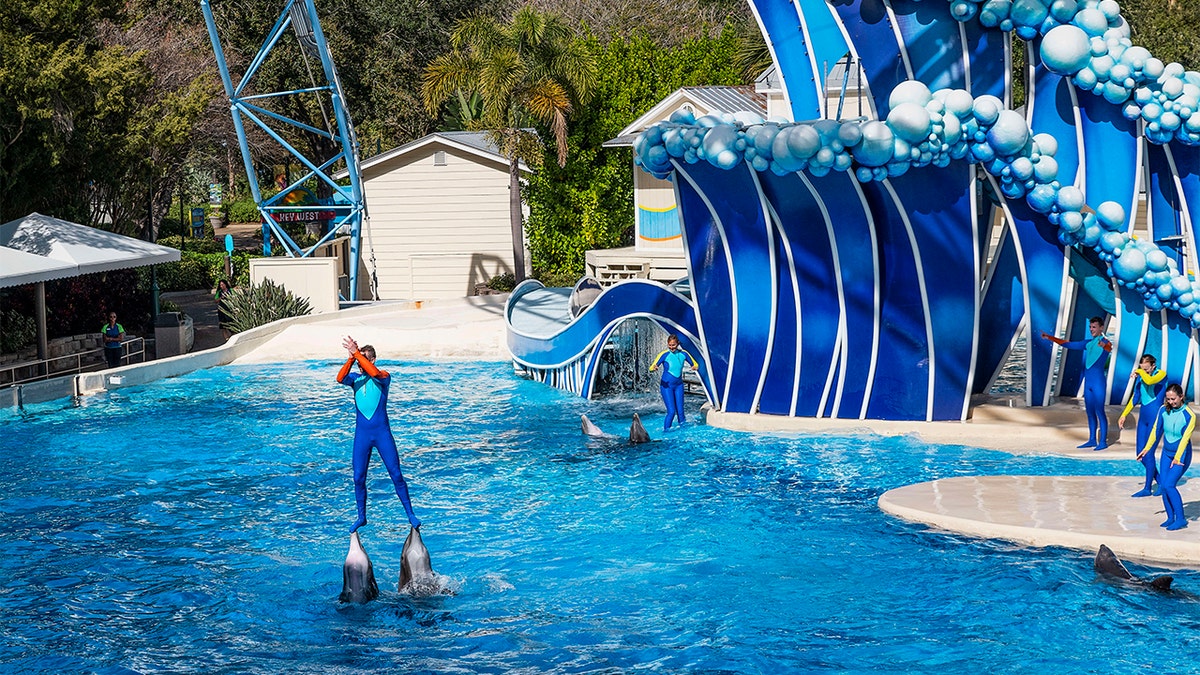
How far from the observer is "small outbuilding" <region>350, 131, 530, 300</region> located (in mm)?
35312

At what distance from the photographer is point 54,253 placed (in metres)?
22.2

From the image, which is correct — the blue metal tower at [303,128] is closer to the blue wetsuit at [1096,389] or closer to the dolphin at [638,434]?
the dolphin at [638,434]

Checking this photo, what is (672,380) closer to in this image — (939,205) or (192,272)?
(939,205)

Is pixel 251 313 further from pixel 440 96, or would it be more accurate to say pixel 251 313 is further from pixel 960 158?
pixel 960 158

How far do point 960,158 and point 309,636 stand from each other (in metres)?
9.07

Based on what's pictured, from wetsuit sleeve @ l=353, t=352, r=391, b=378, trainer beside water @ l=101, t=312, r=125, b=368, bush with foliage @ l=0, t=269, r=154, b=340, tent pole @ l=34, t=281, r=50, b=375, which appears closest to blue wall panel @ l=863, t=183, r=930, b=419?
wetsuit sleeve @ l=353, t=352, r=391, b=378

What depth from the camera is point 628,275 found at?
2992 centimetres

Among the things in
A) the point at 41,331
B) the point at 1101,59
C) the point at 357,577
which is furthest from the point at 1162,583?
the point at 41,331

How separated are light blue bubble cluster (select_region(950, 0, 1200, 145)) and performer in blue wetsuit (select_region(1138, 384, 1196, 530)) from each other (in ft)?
17.1

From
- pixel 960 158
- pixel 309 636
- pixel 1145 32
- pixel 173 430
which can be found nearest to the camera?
pixel 309 636

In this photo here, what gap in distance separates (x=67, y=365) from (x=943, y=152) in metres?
16.6

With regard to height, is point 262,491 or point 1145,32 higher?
point 1145,32

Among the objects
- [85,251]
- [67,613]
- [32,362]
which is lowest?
[67,613]

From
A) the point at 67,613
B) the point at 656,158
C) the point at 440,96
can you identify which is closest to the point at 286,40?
the point at 440,96
